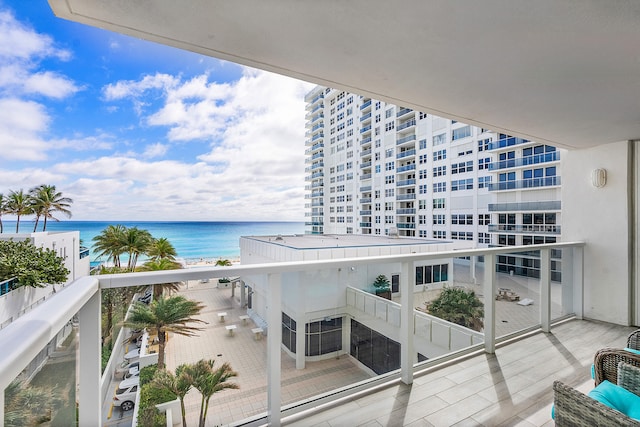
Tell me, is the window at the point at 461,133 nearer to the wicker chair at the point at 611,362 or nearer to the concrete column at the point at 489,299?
the concrete column at the point at 489,299

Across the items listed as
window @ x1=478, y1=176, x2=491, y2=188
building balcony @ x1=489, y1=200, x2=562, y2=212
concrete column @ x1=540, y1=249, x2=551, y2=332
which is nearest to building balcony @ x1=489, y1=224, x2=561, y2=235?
building balcony @ x1=489, y1=200, x2=562, y2=212

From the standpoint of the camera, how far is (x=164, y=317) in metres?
1.51

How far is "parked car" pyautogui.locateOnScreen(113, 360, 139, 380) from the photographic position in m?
1.41

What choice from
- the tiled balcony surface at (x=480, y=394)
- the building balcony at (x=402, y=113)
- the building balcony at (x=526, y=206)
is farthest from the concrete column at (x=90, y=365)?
the building balcony at (x=402, y=113)

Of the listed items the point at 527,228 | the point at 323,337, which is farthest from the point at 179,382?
the point at 527,228

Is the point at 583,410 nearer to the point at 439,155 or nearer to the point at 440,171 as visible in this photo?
the point at 440,171

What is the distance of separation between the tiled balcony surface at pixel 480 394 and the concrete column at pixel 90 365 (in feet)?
3.58

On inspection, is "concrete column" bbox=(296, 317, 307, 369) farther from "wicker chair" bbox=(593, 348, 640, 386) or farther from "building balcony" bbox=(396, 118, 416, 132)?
"building balcony" bbox=(396, 118, 416, 132)

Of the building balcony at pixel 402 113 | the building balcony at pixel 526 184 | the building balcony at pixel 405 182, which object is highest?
the building balcony at pixel 402 113

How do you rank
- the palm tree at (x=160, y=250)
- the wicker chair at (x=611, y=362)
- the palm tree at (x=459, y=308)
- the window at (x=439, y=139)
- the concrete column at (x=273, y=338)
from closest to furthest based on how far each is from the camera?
the wicker chair at (x=611, y=362)
the concrete column at (x=273, y=338)
the palm tree at (x=459, y=308)
the palm tree at (x=160, y=250)
the window at (x=439, y=139)

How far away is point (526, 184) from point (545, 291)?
69.5ft

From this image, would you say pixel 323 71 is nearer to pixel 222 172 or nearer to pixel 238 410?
pixel 238 410

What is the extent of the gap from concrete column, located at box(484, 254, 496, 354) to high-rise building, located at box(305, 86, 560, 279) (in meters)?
14.1

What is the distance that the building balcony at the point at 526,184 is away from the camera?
773 inches
